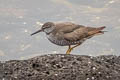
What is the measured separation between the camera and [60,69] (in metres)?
7.16

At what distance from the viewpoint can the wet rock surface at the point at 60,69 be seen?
6953 mm

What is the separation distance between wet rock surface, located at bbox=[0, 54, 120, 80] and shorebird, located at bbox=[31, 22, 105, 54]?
6.35 ft

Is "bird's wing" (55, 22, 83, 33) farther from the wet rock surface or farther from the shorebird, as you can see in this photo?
the wet rock surface

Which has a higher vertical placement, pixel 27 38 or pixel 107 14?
pixel 107 14

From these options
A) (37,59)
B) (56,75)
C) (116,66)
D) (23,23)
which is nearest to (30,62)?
(37,59)

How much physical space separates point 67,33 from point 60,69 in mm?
2890

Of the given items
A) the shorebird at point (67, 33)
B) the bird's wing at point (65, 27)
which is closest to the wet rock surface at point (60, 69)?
the shorebird at point (67, 33)

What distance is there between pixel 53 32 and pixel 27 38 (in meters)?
14.9

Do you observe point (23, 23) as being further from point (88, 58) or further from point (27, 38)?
point (88, 58)

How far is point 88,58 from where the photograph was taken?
7.91 metres

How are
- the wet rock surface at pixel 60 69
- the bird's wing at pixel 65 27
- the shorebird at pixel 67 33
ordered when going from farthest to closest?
the bird's wing at pixel 65 27
the shorebird at pixel 67 33
the wet rock surface at pixel 60 69

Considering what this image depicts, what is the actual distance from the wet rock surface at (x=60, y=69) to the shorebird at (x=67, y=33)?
6.35 feet

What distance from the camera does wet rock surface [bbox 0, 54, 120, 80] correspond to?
22.8 ft

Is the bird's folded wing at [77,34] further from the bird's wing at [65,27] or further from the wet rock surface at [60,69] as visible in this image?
the wet rock surface at [60,69]
